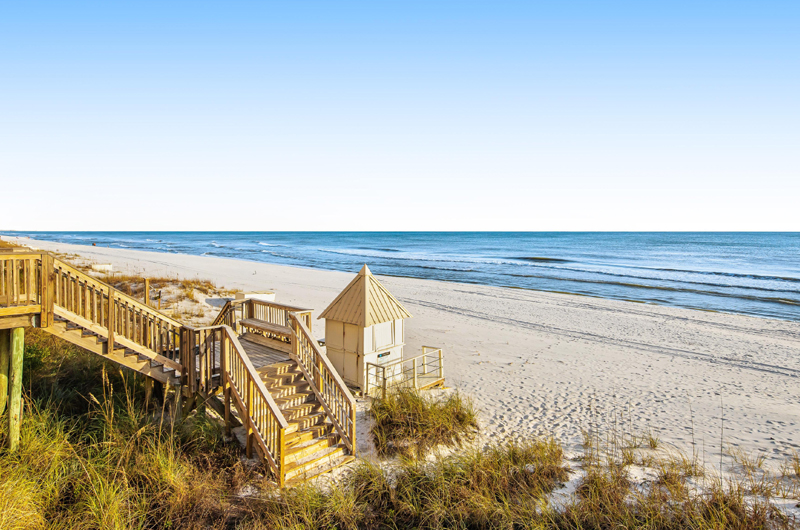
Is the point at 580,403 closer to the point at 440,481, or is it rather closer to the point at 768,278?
the point at 440,481

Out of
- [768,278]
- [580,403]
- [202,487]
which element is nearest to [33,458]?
[202,487]

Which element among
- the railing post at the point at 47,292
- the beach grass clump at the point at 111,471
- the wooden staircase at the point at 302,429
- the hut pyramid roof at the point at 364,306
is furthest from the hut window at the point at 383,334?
the railing post at the point at 47,292

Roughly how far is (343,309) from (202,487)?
5541 mm

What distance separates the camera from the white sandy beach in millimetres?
10570

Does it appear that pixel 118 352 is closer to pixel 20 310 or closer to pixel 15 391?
pixel 15 391

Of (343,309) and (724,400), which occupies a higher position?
(343,309)

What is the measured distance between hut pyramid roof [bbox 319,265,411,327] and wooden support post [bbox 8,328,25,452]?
6108 mm

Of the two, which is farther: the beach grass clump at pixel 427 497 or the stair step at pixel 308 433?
the stair step at pixel 308 433

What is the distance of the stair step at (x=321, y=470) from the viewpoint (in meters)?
7.53

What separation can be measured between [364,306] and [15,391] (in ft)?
22.8

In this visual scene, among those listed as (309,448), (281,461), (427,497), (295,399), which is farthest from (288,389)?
(427,497)

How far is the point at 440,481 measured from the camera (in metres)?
7.16

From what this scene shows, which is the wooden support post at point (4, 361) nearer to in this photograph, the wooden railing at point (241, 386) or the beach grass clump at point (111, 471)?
the beach grass clump at point (111, 471)

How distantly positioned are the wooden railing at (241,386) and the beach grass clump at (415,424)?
215 cm
